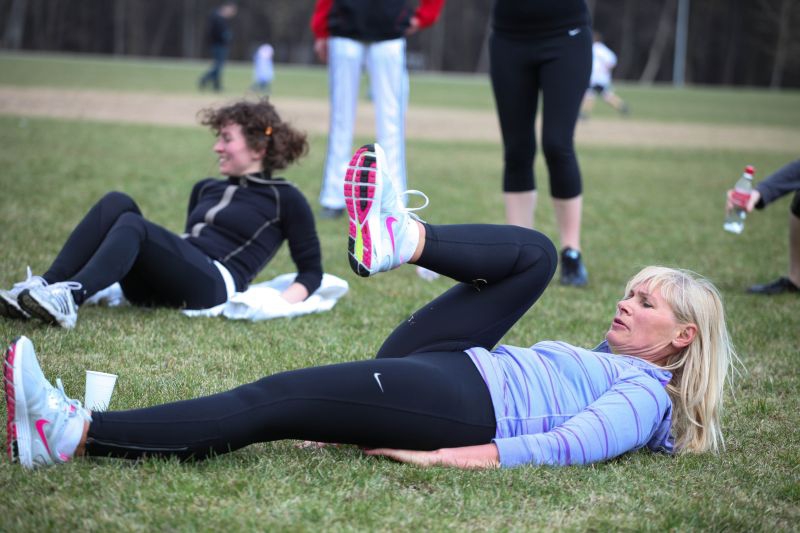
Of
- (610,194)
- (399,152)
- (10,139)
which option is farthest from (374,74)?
(10,139)

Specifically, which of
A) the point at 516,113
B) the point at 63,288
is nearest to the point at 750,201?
the point at 516,113

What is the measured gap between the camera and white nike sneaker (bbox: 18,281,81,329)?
4.04 m

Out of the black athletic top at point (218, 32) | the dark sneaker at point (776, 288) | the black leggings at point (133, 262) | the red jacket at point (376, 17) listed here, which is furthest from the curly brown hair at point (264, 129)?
the black athletic top at point (218, 32)

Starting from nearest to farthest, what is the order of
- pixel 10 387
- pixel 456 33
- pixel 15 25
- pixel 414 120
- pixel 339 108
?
pixel 10 387 < pixel 339 108 < pixel 414 120 < pixel 15 25 < pixel 456 33

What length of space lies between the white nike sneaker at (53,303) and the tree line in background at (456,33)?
5287 centimetres

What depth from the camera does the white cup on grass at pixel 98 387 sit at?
3037mm

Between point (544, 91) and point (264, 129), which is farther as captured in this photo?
point (544, 91)

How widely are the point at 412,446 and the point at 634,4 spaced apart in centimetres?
6579

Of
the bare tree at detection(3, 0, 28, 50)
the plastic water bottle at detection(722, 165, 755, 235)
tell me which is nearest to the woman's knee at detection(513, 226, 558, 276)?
the plastic water bottle at detection(722, 165, 755, 235)

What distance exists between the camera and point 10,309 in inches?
163

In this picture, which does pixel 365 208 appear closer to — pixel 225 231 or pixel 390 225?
pixel 390 225

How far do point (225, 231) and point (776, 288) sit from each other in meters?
3.29

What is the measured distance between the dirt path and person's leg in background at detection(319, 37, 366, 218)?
8633mm

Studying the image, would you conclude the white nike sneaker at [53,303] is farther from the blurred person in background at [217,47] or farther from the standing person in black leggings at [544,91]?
the blurred person in background at [217,47]
